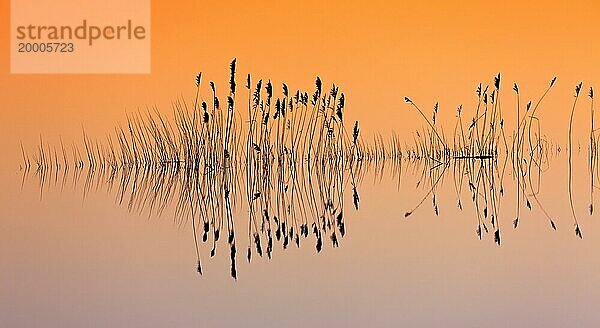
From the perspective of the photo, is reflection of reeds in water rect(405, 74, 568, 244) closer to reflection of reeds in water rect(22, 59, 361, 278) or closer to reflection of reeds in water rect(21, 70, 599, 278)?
reflection of reeds in water rect(21, 70, 599, 278)

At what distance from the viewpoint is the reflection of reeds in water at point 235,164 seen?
257 centimetres

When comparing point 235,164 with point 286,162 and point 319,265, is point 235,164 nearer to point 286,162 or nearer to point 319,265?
point 286,162

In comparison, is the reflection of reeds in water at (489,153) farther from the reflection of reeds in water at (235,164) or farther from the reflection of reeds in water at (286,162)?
the reflection of reeds in water at (235,164)

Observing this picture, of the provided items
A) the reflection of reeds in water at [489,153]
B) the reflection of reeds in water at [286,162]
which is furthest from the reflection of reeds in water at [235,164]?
the reflection of reeds in water at [489,153]

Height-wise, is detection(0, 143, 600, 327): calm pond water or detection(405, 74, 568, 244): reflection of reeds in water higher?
detection(405, 74, 568, 244): reflection of reeds in water

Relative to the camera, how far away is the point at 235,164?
2.59 metres

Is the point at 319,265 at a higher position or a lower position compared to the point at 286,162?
lower

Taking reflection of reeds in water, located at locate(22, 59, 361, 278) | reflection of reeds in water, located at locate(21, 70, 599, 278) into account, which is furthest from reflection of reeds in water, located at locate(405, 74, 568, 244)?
reflection of reeds in water, located at locate(22, 59, 361, 278)

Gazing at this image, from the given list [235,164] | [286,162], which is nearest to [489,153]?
[286,162]

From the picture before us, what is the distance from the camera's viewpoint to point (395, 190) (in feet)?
8.54

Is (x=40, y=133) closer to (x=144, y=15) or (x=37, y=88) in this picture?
(x=37, y=88)

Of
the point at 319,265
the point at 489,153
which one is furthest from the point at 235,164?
the point at 489,153

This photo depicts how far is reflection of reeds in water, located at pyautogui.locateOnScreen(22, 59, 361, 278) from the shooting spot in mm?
2568

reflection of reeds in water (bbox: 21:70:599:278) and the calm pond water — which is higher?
reflection of reeds in water (bbox: 21:70:599:278)
